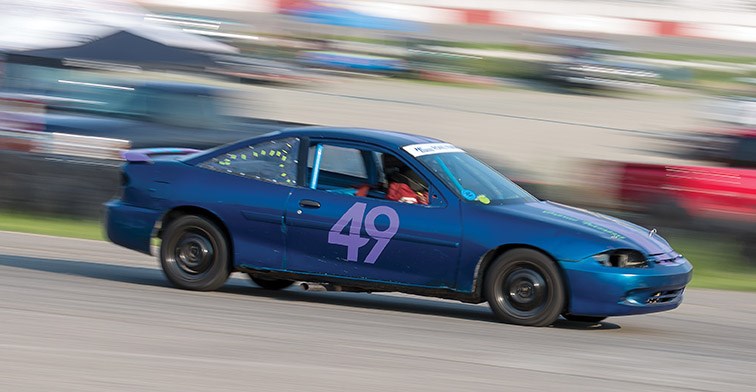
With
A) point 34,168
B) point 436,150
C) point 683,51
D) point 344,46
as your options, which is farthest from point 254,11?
point 436,150

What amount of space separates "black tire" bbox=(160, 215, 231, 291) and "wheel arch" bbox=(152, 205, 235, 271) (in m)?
0.03

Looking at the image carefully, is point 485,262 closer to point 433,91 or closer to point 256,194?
point 256,194

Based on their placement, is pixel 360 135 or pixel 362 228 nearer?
pixel 362 228

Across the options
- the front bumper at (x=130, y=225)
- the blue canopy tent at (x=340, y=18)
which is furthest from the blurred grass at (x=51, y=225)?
the blue canopy tent at (x=340, y=18)

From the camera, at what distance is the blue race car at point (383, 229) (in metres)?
7.28

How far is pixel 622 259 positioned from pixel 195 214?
2.95m

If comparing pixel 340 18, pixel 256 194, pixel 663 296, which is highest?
pixel 340 18

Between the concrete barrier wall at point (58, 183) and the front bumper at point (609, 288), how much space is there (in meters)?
6.19

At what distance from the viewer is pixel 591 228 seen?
7.43 m

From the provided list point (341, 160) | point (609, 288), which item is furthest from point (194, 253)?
point (609, 288)

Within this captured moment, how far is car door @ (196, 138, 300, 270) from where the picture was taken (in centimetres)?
783

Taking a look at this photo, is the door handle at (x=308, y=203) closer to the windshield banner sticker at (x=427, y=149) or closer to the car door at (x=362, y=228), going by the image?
the car door at (x=362, y=228)

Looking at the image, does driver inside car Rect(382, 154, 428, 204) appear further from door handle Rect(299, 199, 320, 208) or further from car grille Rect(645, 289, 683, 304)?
car grille Rect(645, 289, 683, 304)

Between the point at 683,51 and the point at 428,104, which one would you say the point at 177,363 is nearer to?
the point at 428,104
